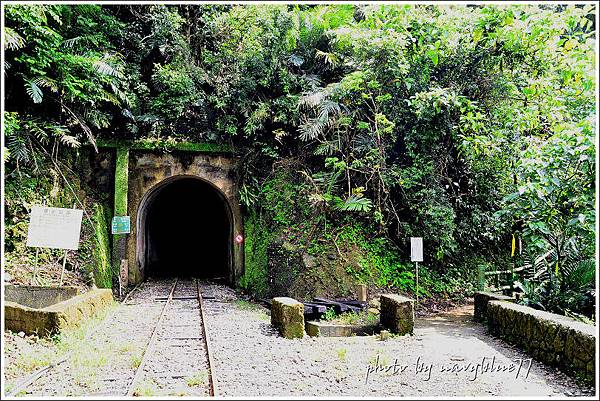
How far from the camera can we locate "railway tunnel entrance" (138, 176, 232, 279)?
68.7 ft

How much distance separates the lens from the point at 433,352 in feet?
24.1

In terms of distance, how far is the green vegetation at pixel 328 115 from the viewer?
1090 centimetres

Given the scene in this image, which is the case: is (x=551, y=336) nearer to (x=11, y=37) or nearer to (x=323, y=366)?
(x=323, y=366)

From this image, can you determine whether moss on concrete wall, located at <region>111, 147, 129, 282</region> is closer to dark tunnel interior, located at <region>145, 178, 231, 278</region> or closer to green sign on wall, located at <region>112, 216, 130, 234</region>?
green sign on wall, located at <region>112, 216, 130, 234</region>

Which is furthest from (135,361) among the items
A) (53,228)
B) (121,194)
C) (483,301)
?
(121,194)

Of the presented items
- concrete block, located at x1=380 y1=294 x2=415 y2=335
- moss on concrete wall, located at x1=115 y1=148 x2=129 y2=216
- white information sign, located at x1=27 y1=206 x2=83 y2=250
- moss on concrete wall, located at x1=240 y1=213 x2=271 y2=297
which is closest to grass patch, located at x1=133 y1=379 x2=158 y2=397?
concrete block, located at x1=380 y1=294 x2=415 y2=335

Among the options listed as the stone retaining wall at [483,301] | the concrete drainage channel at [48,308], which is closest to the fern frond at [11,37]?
the concrete drainage channel at [48,308]

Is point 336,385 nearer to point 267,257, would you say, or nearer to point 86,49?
point 267,257

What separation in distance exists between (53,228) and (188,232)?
54.9 ft

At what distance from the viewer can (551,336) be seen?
6.57 m

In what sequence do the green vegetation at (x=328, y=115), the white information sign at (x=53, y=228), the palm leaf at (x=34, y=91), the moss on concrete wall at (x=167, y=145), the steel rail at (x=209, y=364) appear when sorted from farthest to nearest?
the moss on concrete wall at (x=167, y=145) < the green vegetation at (x=328, y=115) < the palm leaf at (x=34, y=91) < the white information sign at (x=53, y=228) < the steel rail at (x=209, y=364)

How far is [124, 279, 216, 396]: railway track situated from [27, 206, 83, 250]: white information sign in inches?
91.7

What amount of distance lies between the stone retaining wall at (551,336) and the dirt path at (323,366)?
17 centimetres

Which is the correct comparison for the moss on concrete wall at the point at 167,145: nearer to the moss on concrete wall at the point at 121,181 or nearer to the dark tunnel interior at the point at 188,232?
the moss on concrete wall at the point at 121,181
